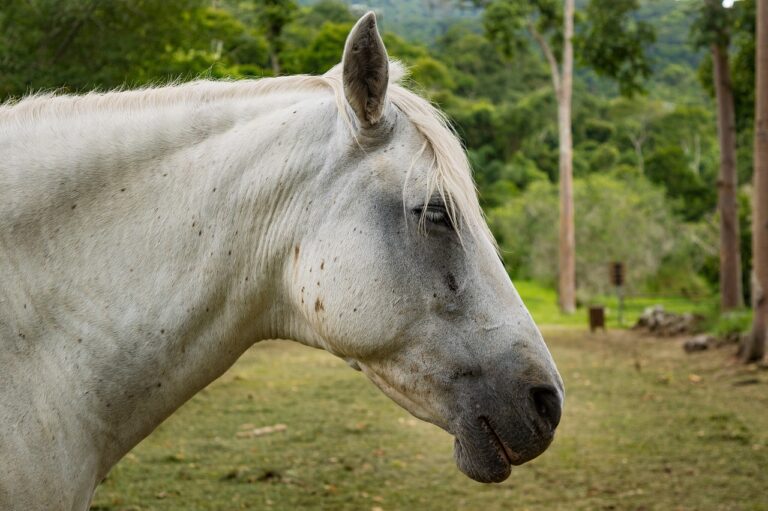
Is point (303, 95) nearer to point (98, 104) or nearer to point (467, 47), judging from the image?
point (98, 104)

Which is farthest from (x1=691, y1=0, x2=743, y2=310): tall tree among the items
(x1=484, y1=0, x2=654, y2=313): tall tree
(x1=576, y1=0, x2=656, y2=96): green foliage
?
(x1=484, y1=0, x2=654, y2=313): tall tree

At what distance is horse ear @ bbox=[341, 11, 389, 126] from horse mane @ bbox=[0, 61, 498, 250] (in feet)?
0.21

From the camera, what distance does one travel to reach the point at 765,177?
10852 mm

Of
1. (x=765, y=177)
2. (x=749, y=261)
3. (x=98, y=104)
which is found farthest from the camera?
(x=749, y=261)

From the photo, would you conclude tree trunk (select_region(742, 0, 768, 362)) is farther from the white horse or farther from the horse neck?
the horse neck

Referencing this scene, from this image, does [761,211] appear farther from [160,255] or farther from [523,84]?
[523,84]

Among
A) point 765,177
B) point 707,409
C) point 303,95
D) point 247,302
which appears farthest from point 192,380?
point 765,177

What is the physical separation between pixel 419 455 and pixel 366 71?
5.04 meters

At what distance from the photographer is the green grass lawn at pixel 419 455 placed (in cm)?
507

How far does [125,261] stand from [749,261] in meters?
21.5

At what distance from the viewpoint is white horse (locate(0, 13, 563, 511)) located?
1827 mm

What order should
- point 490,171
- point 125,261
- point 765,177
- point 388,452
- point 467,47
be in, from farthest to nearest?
1. point 467,47
2. point 490,171
3. point 765,177
4. point 388,452
5. point 125,261

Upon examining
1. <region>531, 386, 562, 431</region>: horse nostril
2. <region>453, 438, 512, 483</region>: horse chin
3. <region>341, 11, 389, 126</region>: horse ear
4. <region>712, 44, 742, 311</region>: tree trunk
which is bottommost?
<region>712, 44, 742, 311</region>: tree trunk

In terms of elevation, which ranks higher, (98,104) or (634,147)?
(98,104)
